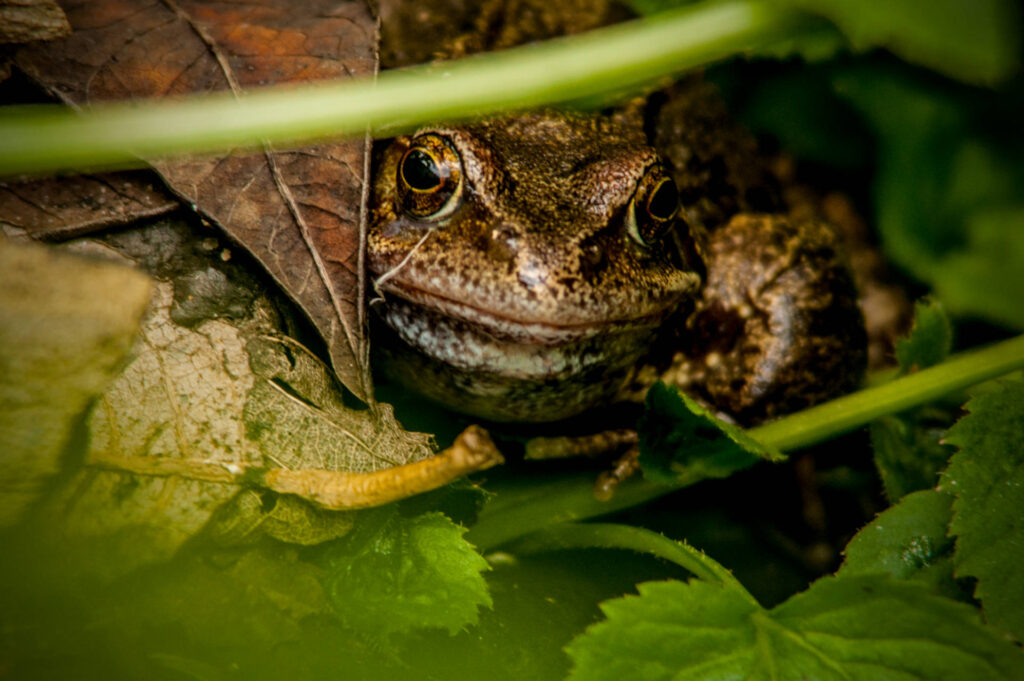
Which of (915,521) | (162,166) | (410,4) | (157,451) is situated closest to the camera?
(157,451)

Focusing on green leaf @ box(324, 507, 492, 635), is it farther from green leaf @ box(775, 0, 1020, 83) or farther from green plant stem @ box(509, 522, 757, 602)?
green leaf @ box(775, 0, 1020, 83)

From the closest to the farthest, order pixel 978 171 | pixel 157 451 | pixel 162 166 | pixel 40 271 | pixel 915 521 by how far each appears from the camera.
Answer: pixel 40 271
pixel 157 451
pixel 162 166
pixel 915 521
pixel 978 171

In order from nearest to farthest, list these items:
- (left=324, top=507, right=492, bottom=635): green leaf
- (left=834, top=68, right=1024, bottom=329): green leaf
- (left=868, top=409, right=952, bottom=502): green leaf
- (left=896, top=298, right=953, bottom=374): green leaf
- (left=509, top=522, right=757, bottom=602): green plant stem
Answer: (left=324, top=507, right=492, bottom=635): green leaf, (left=509, top=522, right=757, bottom=602): green plant stem, (left=868, top=409, right=952, bottom=502): green leaf, (left=896, top=298, right=953, bottom=374): green leaf, (left=834, top=68, right=1024, bottom=329): green leaf

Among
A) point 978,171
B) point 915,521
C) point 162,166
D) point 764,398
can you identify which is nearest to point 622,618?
point 915,521

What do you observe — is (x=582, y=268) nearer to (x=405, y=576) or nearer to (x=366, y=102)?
(x=366, y=102)

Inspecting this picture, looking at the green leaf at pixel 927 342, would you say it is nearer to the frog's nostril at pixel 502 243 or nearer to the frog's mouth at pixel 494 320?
the frog's mouth at pixel 494 320

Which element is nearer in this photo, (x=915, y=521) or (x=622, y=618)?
(x=622, y=618)

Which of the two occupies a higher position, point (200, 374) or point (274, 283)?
point (274, 283)

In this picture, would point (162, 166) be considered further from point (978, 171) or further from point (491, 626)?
point (978, 171)

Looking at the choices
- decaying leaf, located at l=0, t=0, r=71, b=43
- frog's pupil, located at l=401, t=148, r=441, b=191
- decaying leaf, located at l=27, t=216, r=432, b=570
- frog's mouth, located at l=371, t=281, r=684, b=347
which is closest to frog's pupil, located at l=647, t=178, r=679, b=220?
frog's mouth, located at l=371, t=281, r=684, b=347
